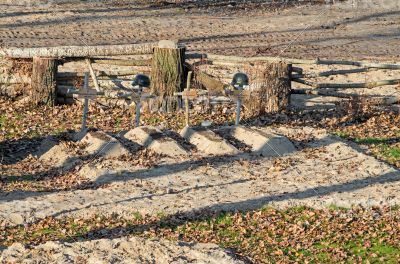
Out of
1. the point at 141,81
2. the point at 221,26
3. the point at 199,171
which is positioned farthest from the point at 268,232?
the point at 221,26

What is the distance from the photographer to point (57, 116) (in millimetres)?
18625

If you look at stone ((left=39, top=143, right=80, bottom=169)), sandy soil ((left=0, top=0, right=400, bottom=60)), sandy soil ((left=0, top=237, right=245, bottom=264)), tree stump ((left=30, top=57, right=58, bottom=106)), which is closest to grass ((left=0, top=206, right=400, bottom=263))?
sandy soil ((left=0, top=237, right=245, bottom=264))

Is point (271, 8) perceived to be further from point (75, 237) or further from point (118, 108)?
point (75, 237)

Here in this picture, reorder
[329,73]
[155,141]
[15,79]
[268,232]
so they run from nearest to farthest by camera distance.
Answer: [268,232], [155,141], [15,79], [329,73]

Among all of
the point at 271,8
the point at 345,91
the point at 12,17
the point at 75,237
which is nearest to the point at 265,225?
the point at 75,237

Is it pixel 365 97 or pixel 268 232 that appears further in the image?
pixel 365 97

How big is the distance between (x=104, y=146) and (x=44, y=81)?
3176 mm

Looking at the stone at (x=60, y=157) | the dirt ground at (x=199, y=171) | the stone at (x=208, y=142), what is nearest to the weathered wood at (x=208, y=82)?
the dirt ground at (x=199, y=171)

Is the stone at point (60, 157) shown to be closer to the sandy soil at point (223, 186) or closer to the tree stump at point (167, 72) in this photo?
the sandy soil at point (223, 186)

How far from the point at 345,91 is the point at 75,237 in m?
9.50

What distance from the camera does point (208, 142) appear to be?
1647cm

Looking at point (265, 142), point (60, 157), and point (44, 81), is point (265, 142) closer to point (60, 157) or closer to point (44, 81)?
point (60, 157)

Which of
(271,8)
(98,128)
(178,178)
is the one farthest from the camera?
(271,8)

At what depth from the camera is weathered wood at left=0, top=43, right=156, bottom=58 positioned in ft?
62.5
